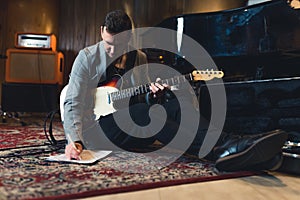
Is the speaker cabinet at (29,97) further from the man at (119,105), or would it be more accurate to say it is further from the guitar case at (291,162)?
the guitar case at (291,162)

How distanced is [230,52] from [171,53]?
1.59 ft

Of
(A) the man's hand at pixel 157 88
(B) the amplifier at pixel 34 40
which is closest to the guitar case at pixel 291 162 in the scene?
(A) the man's hand at pixel 157 88

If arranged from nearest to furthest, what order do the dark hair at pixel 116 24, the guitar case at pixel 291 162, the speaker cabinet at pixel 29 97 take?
the guitar case at pixel 291 162, the dark hair at pixel 116 24, the speaker cabinet at pixel 29 97

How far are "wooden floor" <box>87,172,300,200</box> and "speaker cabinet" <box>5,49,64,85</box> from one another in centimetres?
258

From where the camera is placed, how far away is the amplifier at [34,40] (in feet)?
10.8

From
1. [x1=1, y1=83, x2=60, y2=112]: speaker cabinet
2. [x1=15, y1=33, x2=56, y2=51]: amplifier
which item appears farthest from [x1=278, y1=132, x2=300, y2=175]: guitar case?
[x1=15, y1=33, x2=56, y2=51]: amplifier

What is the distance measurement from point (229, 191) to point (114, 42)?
28.6 inches

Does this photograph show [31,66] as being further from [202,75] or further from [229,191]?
[229,191]

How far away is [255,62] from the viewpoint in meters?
1.85

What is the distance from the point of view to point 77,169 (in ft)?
3.61

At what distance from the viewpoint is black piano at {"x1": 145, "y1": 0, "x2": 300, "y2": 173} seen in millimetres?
1658

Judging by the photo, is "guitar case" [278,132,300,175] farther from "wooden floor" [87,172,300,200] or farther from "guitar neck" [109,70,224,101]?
"guitar neck" [109,70,224,101]

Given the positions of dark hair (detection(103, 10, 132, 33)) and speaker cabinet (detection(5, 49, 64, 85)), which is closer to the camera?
dark hair (detection(103, 10, 132, 33))

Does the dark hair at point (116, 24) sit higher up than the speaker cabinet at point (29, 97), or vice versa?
the dark hair at point (116, 24)
